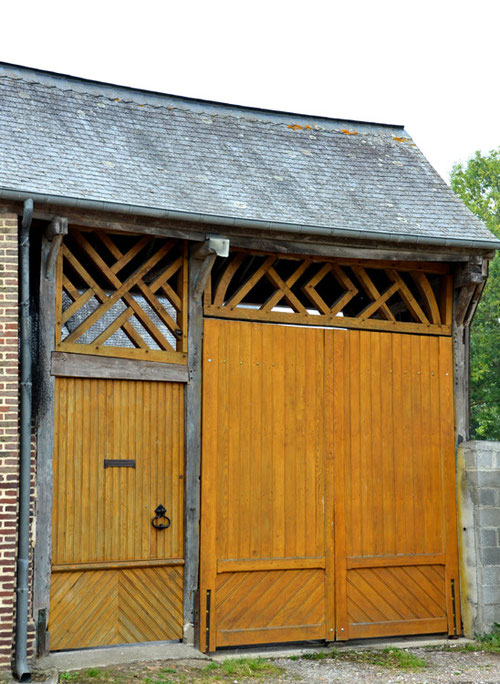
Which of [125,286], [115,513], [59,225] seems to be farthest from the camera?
[125,286]

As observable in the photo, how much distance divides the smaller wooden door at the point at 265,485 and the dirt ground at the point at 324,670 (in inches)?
17.8

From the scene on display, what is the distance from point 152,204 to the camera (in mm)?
7801

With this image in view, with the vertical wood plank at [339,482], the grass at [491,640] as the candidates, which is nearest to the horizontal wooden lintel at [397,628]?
the vertical wood plank at [339,482]

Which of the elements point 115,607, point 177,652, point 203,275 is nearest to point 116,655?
point 115,607

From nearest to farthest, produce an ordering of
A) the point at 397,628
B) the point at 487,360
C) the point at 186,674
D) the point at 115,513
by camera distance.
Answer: the point at 186,674 → the point at 115,513 → the point at 397,628 → the point at 487,360

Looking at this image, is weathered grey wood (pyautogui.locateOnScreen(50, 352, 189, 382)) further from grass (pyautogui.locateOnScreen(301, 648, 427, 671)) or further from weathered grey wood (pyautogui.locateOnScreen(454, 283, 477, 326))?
weathered grey wood (pyautogui.locateOnScreen(454, 283, 477, 326))

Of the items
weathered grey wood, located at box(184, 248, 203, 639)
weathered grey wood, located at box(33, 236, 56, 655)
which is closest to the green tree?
weathered grey wood, located at box(184, 248, 203, 639)

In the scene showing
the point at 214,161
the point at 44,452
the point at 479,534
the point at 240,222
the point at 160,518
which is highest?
the point at 214,161

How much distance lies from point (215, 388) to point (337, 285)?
2.37m

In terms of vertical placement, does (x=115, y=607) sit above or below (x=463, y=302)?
below

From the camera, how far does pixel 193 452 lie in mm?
A: 8133

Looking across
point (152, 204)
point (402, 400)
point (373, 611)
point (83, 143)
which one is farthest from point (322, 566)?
point (83, 143)

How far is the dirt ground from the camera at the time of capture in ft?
23.0

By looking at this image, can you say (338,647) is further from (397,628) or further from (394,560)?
(394,560)
